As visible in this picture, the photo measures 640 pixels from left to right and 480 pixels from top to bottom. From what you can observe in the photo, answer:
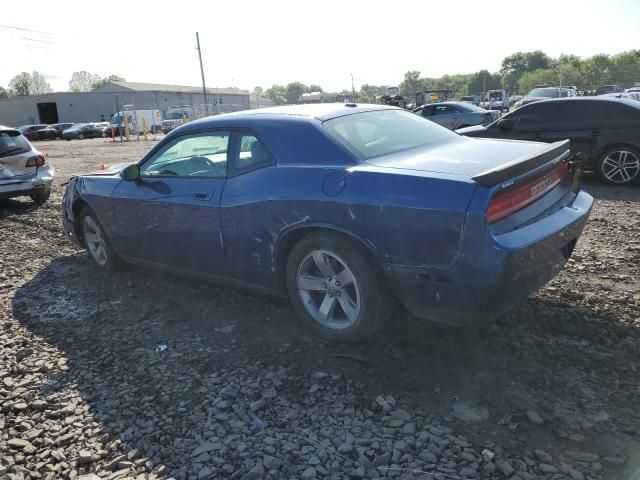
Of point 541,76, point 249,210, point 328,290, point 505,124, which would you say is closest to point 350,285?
point 328,290

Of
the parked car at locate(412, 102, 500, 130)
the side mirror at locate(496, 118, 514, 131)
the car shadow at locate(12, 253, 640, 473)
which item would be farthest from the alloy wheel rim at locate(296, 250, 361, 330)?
the parked car at locate(412, 102, 500, 130)

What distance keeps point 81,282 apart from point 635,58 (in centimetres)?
6060

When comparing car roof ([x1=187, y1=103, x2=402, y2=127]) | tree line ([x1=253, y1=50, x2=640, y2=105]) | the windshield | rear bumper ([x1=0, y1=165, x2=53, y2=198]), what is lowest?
rear bumper ([x1=0, y1=165, x2=53, y2=198])

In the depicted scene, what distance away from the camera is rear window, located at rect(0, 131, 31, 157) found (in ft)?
28.6

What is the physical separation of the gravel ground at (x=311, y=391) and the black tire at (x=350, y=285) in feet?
0.51

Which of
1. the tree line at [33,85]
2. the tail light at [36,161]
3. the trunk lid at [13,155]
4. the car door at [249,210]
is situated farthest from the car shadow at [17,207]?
the tree line at [33,85]

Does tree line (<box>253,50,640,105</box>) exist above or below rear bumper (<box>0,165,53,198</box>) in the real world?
above

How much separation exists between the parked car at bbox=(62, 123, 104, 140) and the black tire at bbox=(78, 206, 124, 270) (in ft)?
131

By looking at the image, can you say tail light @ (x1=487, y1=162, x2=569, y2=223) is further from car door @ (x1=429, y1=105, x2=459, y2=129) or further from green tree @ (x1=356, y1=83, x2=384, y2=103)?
green tree @ (x1=356, y1=83, x2=384, y2=103)

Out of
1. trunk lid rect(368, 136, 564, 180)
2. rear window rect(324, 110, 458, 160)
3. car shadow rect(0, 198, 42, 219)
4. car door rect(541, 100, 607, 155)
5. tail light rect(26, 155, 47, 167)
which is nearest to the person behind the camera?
trunk lid rect(368, 136, 564, 180)

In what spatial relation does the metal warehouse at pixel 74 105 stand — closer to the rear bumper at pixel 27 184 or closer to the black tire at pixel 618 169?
the rear bumper at pixel 27 184

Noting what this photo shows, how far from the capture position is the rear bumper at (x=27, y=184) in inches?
340

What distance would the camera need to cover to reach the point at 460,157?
132 inches

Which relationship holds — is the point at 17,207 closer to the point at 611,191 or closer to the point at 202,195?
the point at 202,195
